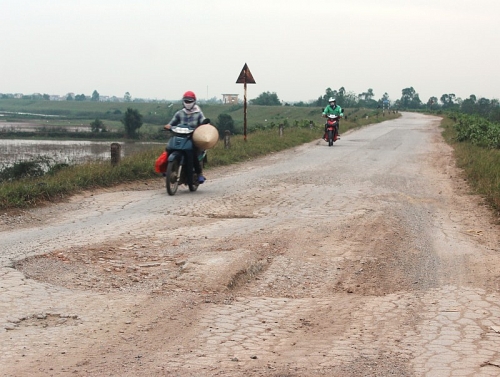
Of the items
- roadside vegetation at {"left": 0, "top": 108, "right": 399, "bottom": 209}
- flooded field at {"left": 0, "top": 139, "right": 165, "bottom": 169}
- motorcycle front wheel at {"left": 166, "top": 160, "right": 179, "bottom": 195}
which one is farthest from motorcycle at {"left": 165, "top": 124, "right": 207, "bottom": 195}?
flooded field at {"left": 0, "top": 139, "right": 165, "bottom": 169}

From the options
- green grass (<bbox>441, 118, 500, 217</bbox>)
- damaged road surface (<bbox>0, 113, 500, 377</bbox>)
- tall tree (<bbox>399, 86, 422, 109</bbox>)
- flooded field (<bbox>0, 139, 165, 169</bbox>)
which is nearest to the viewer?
damaged road surface (<bbox>0, 113, 500, 377</bbox>)

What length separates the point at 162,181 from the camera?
1367cm

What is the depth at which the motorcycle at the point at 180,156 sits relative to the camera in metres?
11.3

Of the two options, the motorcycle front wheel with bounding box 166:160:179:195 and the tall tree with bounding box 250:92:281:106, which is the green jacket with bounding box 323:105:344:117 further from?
the tall tree with bounding box 250:92:281:106

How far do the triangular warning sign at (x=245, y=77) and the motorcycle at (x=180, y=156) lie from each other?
10486 mm

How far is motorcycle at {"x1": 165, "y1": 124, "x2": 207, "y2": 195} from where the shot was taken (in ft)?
37.2

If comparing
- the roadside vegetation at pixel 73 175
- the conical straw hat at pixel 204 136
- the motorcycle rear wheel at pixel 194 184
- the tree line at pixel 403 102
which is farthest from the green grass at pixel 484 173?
the tree line at pixel 403 102

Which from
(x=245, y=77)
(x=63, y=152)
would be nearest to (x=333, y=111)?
(x=245, y=77)

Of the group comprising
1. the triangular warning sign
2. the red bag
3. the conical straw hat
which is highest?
the triangular warning sign

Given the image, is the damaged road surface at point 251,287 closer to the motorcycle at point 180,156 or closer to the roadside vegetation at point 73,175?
the roadside vegetation at point 73,175

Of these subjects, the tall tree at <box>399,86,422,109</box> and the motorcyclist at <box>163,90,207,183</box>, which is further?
the tall tree at <box>399,86,422,109</box>

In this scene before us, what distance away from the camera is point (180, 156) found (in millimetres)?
11492

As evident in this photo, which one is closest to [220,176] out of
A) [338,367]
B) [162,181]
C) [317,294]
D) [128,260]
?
[162,181]

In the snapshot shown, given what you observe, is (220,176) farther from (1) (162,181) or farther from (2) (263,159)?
(2) (263,159)
